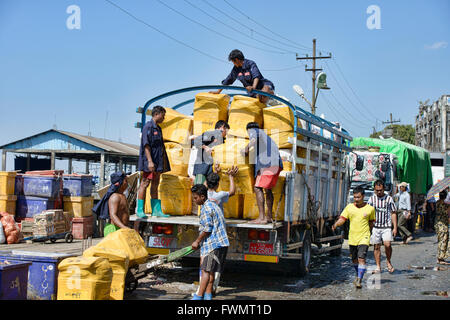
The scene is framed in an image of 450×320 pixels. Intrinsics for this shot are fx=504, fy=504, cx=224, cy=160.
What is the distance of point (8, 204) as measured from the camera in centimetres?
1383

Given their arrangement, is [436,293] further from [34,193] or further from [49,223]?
[34,193]

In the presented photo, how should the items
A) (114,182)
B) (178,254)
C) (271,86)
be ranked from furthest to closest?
(271,86), (114,182), (178,254)

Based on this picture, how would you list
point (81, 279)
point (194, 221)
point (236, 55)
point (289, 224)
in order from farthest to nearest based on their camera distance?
point (236, 55)
point (289, 224)
point (194, 221)
point (81, 279)

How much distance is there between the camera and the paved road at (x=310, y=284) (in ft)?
24.0

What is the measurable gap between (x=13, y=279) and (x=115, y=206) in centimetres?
215

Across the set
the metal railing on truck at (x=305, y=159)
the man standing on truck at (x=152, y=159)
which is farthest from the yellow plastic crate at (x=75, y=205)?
the man standing on truck at (x=152, y=159)

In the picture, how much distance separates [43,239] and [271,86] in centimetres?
761

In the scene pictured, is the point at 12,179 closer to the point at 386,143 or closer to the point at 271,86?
the point at 271,86

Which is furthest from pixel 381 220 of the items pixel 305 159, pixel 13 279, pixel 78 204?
pixel 78 204

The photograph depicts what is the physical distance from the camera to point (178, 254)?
655cm

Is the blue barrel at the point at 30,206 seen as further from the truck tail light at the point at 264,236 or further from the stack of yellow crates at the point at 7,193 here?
Answer: the truck tail light at the point at 264,236

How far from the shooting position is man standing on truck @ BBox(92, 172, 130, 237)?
7.04 m
